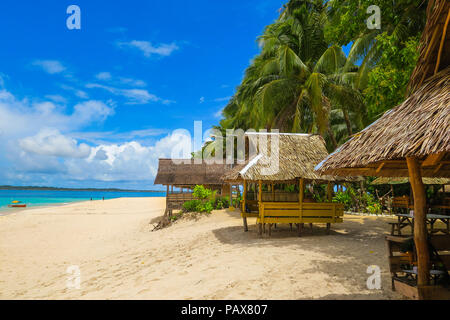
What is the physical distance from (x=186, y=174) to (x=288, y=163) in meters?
14.2

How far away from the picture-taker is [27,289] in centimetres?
714

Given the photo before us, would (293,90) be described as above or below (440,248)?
above

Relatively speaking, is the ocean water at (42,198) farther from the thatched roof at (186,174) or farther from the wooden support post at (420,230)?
the wooden support post at (420,230)

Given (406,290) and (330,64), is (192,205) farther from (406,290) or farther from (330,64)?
(406,290)

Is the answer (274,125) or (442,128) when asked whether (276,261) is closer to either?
(442,128)

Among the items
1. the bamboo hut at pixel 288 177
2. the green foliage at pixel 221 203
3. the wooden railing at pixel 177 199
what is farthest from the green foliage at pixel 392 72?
the wooden railing at pixel 177 199

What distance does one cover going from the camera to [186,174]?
22672 millimetres

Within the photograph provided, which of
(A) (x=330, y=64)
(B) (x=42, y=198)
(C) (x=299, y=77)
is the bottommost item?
(B) (x=42, y=198)

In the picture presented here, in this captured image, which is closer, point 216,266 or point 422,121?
point 422,121

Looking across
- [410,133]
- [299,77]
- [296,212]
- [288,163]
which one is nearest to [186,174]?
[299,77]

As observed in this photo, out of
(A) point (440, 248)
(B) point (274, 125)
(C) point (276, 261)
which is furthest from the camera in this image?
(B) point (274, 125)

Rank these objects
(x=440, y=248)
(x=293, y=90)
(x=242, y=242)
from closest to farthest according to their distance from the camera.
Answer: (x=440, y=248) → (x=242, y=242) → (x=293, y=90)
